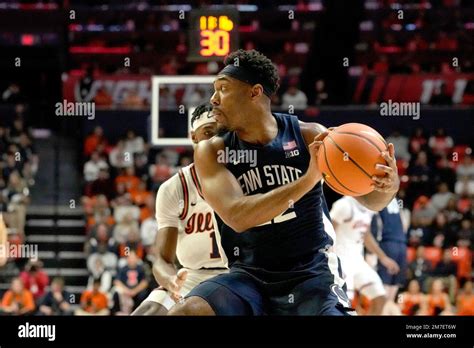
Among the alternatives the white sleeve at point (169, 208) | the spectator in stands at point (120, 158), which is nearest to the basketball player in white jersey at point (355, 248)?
the white sleeve at point (169, 208)

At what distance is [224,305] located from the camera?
4.50m

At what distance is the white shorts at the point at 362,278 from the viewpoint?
8.73 metres

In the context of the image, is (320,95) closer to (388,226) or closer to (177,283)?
(388,226)

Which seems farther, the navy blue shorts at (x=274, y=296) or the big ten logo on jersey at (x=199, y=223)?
the big ten logo on jersey at (x=199, y=223)

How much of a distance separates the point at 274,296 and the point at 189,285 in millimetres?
1398

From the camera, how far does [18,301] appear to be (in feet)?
37.5

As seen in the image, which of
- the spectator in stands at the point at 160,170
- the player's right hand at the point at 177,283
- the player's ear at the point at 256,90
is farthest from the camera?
the spectator in stands at the point at 160,170

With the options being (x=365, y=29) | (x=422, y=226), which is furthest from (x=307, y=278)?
(x=365, y=29)

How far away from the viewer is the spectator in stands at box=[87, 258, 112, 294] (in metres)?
11.9

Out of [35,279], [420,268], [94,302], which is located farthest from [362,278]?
[35,279]

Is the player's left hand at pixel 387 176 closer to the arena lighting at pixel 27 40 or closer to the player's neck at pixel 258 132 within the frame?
the player's neck at pixel 258 132

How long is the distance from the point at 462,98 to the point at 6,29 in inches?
333

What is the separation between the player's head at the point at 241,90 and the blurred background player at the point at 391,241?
4985 mm
